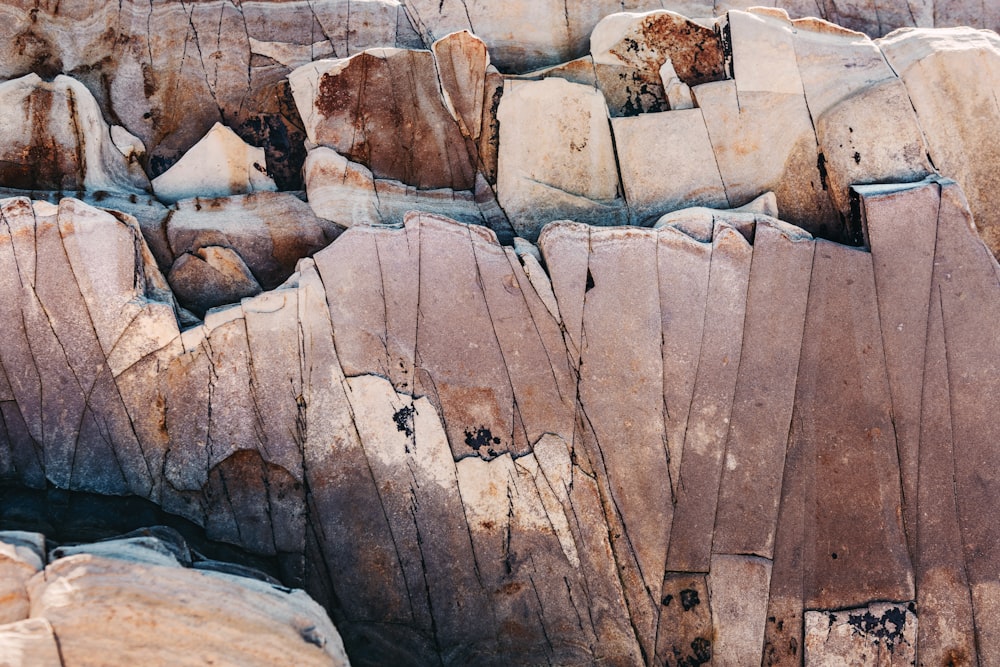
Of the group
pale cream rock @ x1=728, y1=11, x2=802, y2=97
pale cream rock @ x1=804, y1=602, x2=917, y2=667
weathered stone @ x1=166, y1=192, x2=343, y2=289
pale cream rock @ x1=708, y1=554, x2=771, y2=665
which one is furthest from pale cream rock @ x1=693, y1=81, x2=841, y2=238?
weathered stone @ x1=166, y1=192, x2=343, y2=289

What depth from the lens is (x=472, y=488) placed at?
17.9ft

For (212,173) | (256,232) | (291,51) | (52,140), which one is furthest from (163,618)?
(291,51)

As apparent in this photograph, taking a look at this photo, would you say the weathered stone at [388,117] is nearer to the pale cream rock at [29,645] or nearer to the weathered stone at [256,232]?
the weathered stone at [256,232]

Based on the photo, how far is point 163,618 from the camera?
4.12 meters

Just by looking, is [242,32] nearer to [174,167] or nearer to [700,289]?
[174,167]

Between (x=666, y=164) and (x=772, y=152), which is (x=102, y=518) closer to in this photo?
(x=666, y=164)

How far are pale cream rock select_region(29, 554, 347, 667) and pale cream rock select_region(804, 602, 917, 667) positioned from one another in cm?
285

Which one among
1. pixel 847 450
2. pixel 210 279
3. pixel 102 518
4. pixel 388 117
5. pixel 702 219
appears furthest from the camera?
pixel 388 117

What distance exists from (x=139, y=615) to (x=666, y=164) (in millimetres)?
4427

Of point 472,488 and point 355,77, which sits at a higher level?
point 355,77

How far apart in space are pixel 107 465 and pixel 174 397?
1.80ft

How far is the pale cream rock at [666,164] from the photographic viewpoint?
20.9 feet

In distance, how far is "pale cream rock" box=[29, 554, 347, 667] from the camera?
159 inches

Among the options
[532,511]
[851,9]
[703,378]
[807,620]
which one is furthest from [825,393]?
[851,9]
